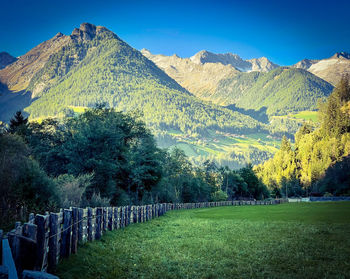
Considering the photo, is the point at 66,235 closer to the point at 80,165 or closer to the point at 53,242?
the point at 53,242

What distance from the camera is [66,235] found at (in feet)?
29.3

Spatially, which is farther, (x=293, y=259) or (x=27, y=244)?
(x=293, y=259)

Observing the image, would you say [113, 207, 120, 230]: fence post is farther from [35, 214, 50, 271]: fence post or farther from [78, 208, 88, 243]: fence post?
[35, 214, 50, 271]: fence post

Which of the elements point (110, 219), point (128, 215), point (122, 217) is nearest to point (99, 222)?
point (110, 219)

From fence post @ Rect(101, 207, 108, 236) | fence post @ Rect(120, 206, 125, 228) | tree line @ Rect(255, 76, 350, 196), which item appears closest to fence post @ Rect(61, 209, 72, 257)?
fence post @ Rect(101, 207, 108, 236)

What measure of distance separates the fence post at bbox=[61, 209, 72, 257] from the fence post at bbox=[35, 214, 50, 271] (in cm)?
172

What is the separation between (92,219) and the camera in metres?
12.2

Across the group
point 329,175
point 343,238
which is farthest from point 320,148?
point 343,238

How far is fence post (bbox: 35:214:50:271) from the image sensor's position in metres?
6.76

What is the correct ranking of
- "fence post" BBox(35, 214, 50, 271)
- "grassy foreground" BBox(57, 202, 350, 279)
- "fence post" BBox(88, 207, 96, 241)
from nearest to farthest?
"fence post" BBox(35, 214, 50, 271), "grassy foreground" BBox(57, 202, 350, 279), "fence post" BBox(88, 207, 96, 241)

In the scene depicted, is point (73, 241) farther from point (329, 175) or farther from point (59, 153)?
point (329, 175)

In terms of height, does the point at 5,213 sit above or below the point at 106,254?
above

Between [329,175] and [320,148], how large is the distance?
91.3ft

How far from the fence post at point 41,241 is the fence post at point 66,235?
1.72 m
